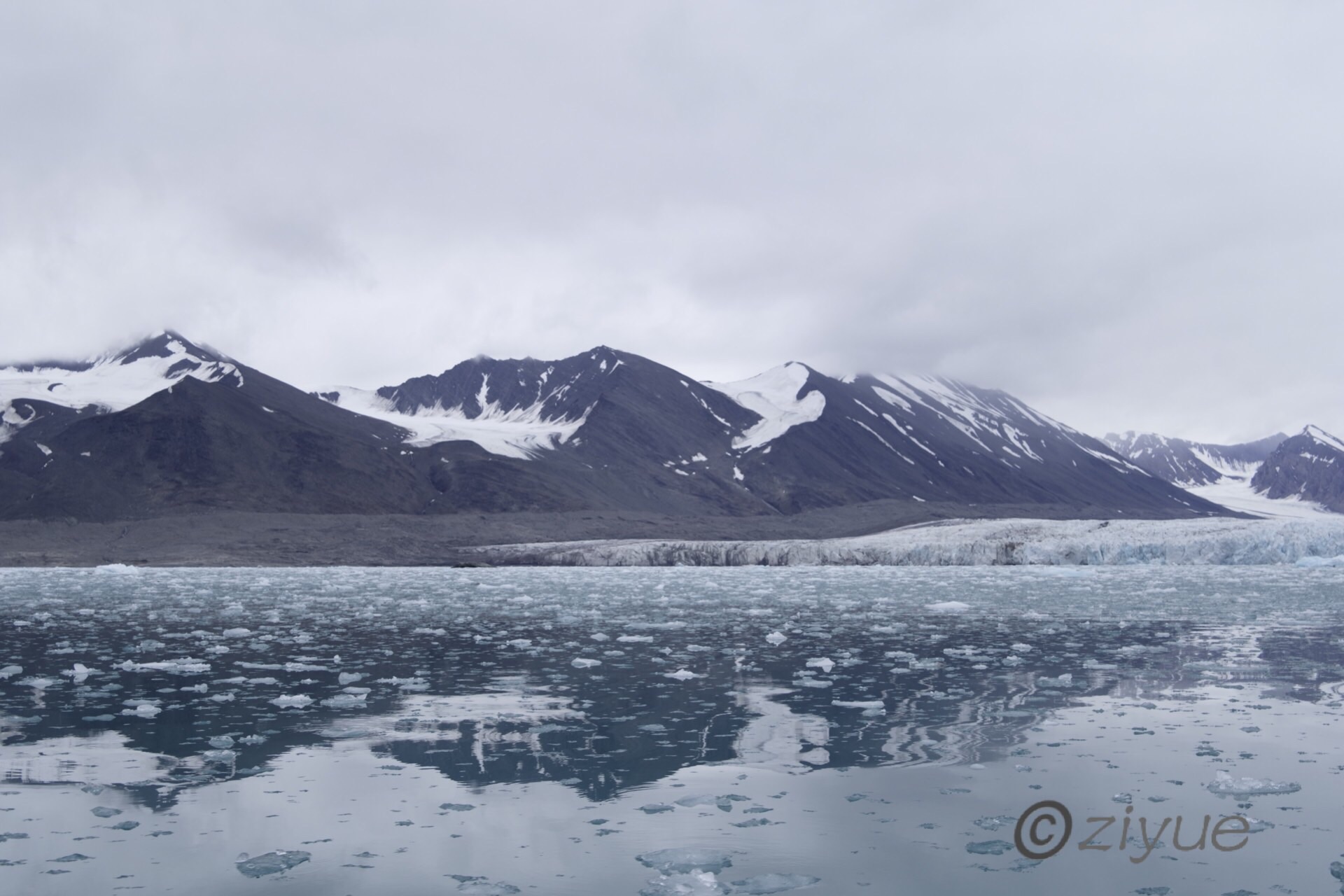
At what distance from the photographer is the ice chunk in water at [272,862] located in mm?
10023

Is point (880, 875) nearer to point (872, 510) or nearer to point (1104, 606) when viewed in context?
point (1104, 606)

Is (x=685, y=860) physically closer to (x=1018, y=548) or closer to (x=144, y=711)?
(x=144, y=711)

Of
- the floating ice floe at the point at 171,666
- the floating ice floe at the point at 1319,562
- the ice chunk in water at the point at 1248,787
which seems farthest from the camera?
the floating ice floe at the point at 1319,562

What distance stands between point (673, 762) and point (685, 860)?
158 inches

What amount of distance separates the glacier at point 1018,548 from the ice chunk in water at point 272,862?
8945 cm

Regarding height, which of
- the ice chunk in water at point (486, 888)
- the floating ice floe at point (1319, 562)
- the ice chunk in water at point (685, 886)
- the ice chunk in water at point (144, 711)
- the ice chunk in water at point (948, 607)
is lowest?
the ice chunk in water at point (486, 888)

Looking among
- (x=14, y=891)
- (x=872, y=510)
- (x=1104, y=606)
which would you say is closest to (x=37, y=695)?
(x=14, y=891)

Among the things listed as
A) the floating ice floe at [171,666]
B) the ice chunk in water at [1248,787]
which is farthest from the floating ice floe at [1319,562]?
the floating ice floe at [171,666]

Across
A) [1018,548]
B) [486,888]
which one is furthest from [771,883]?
[1018,548]

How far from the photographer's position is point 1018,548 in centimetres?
9650

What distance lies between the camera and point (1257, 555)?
8825 centimetres

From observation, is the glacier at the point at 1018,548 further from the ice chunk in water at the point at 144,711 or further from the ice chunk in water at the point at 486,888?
the ice chunk in water at the point at 486,888
